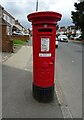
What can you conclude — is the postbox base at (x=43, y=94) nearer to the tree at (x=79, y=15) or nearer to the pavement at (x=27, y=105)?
the pavement at (x=27, y=105)

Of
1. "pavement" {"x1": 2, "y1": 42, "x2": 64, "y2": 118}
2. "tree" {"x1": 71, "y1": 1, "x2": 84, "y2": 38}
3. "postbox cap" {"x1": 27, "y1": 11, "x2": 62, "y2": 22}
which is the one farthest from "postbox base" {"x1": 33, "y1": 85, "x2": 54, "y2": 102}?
"tree" {"x1": 71, "y1": 1, "x2": 84, "y2": 38}

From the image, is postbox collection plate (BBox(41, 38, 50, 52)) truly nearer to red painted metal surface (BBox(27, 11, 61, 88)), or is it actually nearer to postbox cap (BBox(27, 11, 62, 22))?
red painted metal surface (BBox(27, 11, 61, 88))

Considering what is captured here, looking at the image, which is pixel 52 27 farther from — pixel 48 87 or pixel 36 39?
pixel 48 87

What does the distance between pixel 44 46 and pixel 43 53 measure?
0.17 meters

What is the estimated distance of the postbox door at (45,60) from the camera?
5.93 meters

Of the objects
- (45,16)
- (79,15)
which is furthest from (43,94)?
(79,15)

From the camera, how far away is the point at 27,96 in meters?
6.42

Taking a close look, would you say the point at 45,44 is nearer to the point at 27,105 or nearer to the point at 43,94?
the point at 43,94

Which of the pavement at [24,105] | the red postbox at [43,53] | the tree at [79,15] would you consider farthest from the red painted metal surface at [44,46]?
the tree at [79,15]

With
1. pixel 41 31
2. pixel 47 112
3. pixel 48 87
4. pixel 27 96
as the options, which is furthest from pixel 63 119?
pixel 41 31

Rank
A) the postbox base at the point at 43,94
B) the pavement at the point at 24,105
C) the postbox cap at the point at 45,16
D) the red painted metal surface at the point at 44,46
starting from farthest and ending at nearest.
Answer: the postbox base at the point at 43,94 → the red painted metal surface at the point at 44,46 → the postbox cap at the point at 45,16 → the pavement at the point at 24,105

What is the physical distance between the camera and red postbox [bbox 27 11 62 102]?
19.2 feet

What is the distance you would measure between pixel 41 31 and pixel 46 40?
0.25 metres

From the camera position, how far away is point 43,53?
19.6ft
